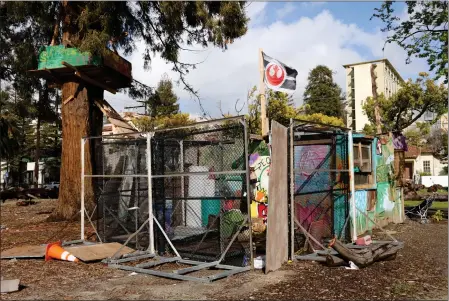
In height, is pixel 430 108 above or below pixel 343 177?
above

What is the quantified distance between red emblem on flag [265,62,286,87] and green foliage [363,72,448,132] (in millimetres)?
17013

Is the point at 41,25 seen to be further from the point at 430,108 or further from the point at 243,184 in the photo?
the point at 430,108

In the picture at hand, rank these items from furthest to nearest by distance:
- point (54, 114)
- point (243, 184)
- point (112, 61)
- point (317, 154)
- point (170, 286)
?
1. point (54, 114)
2. point (112, 61)
3. point (317, 154)
4. point (243, 184)
5. point (170, 286)

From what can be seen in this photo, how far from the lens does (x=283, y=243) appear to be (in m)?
7.32

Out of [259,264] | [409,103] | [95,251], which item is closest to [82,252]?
[95,251]

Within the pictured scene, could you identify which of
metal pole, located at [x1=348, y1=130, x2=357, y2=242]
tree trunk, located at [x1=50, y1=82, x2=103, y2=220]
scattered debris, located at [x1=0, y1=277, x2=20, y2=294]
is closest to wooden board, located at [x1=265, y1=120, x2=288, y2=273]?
metal pole, located at [x1=348, y1=130, x2=357, y2=242]

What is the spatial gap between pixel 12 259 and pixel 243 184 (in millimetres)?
4497

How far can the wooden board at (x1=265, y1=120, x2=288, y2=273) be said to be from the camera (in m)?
6.88

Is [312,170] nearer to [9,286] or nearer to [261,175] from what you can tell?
[9,286]

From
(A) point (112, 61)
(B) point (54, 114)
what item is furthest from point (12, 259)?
(B) point (54, 114)

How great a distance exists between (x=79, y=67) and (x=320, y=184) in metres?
6.84

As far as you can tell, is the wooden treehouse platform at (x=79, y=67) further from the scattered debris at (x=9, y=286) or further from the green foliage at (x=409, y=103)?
the green foliage at (x=409, y=103)

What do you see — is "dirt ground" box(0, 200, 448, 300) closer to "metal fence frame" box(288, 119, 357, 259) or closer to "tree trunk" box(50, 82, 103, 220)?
"metal fence frame" box(288, 119, 357, 259)

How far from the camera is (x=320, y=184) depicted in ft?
28.7
